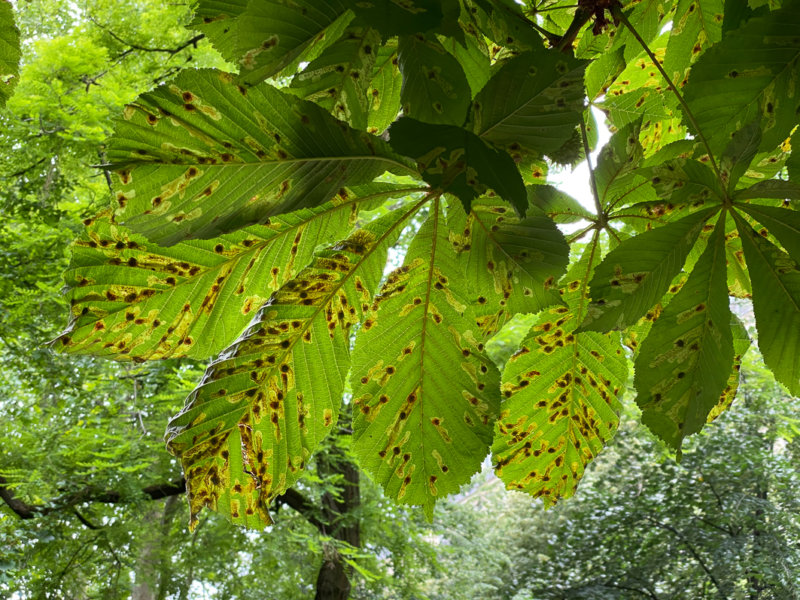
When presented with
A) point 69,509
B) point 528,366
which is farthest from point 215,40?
point 69,509

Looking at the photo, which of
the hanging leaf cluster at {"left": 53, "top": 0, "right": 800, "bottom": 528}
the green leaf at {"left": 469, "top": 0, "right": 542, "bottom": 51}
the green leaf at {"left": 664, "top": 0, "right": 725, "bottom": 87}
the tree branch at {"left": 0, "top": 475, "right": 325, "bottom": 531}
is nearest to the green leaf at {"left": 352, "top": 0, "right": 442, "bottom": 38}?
the hanging leaf cluster at {"left": 53, "top": 0, "right": 800, "bottom": 528}

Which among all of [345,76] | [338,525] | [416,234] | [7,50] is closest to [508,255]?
[416,234]

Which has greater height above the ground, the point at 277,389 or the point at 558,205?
the point at 558,205

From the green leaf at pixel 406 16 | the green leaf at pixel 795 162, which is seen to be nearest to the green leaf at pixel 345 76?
the green leaf at pixel 406 16

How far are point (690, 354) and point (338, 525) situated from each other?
12.7 feet

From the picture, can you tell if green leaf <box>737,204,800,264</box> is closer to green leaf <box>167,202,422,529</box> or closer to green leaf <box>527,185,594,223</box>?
green leaf <box>527,185,594,223</box>

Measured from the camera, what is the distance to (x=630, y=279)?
1.50ft

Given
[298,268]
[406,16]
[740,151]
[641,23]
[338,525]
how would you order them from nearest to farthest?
[406,16] → [740,151] → [298,268] → [641,23] → [338,525]

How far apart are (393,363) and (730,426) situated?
202 inches

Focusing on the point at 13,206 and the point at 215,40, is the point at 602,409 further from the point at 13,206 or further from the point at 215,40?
the point at 13,206

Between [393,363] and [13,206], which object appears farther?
[13,206]

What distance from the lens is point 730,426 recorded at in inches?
193

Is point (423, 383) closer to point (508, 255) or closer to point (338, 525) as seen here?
point (508, 255)

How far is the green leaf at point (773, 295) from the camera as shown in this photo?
0.48 metres
